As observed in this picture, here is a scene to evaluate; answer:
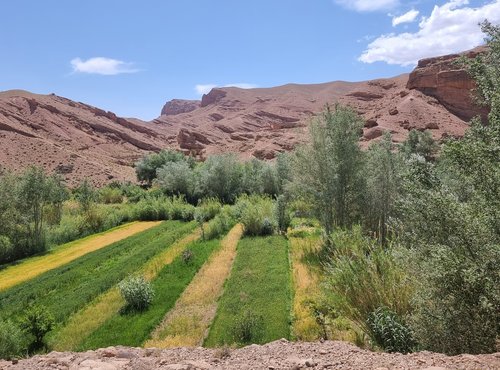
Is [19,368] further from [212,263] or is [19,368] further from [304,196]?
[304,196]

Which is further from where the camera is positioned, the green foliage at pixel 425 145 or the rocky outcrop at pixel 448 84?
the rocky outcrop at pixel 448 84

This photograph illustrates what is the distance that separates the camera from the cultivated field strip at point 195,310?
42.0 feet

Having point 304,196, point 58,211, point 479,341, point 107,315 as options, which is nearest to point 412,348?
point 479,341

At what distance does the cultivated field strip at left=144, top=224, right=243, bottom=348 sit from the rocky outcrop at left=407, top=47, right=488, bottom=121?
6829cm

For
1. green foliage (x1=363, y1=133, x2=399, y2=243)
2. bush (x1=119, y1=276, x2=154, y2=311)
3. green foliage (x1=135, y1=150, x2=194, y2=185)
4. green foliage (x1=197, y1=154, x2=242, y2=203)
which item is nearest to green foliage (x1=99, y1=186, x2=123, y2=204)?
green foliage (x1=135, y1=150, x2=194, y2=185)

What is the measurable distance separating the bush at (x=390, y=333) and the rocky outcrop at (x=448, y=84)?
75.0 m

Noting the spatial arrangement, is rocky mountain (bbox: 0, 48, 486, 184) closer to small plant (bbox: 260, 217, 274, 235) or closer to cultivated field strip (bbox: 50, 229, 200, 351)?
small plant (bbox: 260, 217, 274, 235)

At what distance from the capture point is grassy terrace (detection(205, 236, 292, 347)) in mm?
12724

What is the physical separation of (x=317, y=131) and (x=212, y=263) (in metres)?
9.25

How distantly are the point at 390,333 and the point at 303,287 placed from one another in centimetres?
790

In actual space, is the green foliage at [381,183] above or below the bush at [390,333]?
above

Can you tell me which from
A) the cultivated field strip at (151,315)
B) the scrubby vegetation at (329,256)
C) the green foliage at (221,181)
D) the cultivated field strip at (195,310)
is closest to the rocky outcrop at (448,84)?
the green foliage at (221,181)

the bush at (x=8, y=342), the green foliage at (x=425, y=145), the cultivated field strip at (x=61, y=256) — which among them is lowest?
the cultivated field strip at (x=61, y=256)

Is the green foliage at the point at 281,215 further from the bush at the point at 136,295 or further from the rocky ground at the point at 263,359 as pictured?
the rocky ground at the point at 263,359
